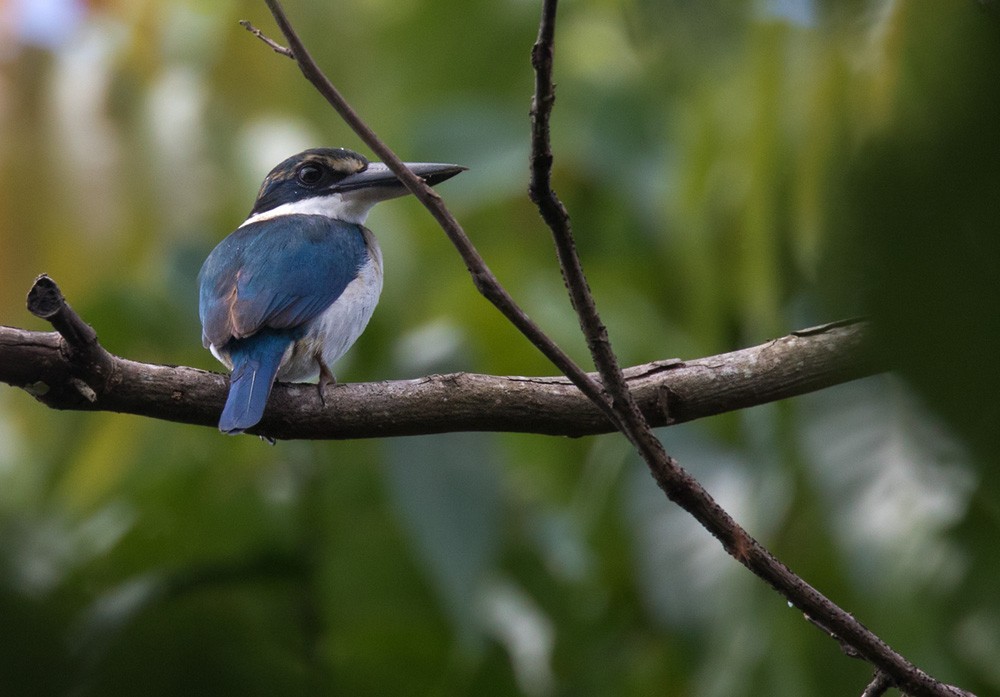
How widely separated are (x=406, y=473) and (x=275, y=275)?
809 mm

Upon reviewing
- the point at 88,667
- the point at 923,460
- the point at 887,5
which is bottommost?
the point at 88,667

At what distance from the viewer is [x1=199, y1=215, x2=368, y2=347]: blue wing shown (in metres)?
3.48

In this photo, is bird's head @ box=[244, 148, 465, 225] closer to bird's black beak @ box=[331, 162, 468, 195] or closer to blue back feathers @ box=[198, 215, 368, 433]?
bird's black beak @ box=[331, 162, 468, 195]

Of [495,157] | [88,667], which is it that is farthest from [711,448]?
[88,667]

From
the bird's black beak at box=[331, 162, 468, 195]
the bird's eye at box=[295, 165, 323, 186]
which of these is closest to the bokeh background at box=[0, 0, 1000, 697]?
the bird's eye at box=[295, 165, 323, 186]

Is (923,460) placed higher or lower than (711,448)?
higher

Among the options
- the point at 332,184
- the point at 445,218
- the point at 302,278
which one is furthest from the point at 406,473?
the point at 445,218

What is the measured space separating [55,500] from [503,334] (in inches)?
81.5

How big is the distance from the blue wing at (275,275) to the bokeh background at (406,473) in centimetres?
44

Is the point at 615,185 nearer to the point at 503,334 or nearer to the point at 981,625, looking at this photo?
the point at 503,334

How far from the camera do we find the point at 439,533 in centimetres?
378

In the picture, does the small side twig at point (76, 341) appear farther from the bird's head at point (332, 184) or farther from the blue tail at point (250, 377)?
the bird's head at point (332, 184)

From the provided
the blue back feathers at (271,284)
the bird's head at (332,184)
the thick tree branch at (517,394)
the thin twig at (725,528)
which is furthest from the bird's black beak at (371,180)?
the thin twig at (725,528)

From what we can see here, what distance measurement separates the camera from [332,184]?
4.56m
